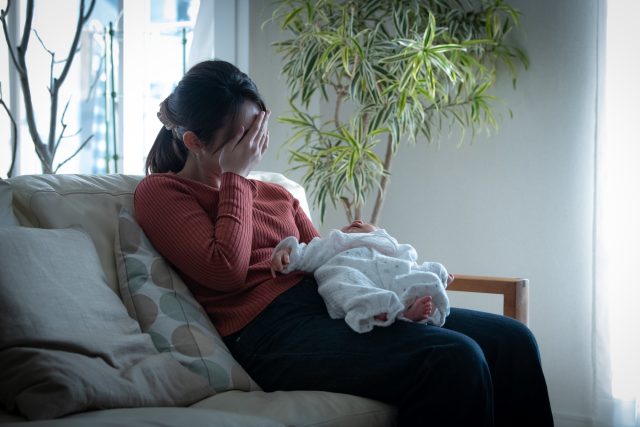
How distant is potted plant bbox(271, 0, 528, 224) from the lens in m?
2.39

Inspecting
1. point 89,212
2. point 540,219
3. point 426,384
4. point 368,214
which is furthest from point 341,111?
point 426,384

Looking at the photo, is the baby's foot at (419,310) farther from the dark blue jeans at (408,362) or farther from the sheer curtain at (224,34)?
the sheer curtain at (224,34)

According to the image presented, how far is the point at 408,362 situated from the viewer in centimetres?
131

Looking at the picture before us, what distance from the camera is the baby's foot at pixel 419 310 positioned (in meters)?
1.43

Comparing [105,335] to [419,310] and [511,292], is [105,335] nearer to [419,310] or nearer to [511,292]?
[419,310]

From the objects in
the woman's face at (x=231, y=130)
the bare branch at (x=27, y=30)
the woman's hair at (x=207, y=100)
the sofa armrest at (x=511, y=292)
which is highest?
the bare branch at (x=27, y=30)

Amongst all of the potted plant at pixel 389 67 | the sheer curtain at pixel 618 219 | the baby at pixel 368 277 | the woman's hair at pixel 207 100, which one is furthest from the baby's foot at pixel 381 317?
the sheer curtain at pixel 618 219

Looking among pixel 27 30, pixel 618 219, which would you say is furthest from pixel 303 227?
pixel 618 219

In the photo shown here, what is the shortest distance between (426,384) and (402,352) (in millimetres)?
73

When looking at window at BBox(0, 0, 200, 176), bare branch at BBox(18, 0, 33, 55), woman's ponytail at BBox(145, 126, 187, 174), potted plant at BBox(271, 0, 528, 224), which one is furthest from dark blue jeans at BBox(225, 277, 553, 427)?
window at BBox(0, 0, 200, 176)

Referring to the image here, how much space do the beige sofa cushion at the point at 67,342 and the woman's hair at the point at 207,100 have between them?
40 centimetres

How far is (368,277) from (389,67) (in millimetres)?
1234

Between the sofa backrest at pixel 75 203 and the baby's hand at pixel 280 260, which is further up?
the sofa backrest at pixel 75 203

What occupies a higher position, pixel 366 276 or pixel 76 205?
pixel 76 205
